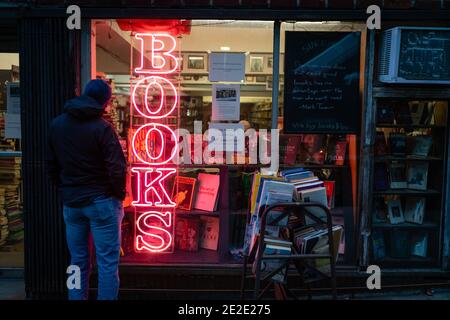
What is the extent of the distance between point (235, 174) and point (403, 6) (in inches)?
93.8

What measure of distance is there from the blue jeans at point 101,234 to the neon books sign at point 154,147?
3.85ft

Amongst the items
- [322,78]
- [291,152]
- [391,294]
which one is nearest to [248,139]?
[291,152]

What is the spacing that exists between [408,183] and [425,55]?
1.39 meters

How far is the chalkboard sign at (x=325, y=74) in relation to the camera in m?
4.68

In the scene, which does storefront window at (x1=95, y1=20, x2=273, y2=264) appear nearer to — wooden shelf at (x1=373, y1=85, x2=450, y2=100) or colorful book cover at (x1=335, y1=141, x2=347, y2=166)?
colorful book cover at (x1=335, y1=141, x2=347, y2=166)

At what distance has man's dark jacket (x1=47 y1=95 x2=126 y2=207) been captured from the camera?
3.53 m

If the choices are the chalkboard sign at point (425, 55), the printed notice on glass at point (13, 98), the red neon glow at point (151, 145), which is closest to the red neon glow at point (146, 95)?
the red neon glow at point (151, 145)

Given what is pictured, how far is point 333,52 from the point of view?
4.69 metres

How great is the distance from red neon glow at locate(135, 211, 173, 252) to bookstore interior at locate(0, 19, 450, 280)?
11mm

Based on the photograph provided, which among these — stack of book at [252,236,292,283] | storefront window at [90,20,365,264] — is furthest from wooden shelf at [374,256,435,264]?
stack of book at [252,236,292,283]

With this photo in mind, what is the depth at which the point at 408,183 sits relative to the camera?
503cm
